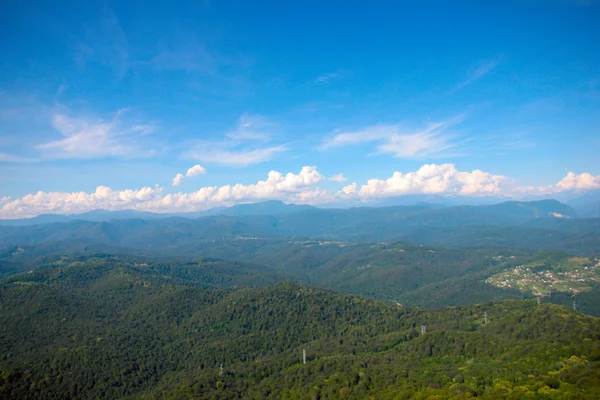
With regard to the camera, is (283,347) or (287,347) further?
(287,347)

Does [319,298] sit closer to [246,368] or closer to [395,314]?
[395,314]

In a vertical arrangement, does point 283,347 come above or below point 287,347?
above

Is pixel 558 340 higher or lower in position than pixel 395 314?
higher

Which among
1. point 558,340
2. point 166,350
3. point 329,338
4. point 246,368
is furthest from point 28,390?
point 558,340

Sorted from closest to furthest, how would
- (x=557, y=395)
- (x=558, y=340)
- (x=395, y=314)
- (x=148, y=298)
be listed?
(x=557, y=395) < (x=558, y=340) < (x=395, y=314) < (x=148, y=298)

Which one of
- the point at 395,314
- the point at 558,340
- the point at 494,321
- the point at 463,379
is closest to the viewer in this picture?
the point at 463,379

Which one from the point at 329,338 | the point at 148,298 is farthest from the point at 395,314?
the point at 148,298

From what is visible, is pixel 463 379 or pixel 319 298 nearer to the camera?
pixel 463 379

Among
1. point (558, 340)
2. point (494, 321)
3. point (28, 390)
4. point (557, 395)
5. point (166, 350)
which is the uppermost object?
point (557, 395)
